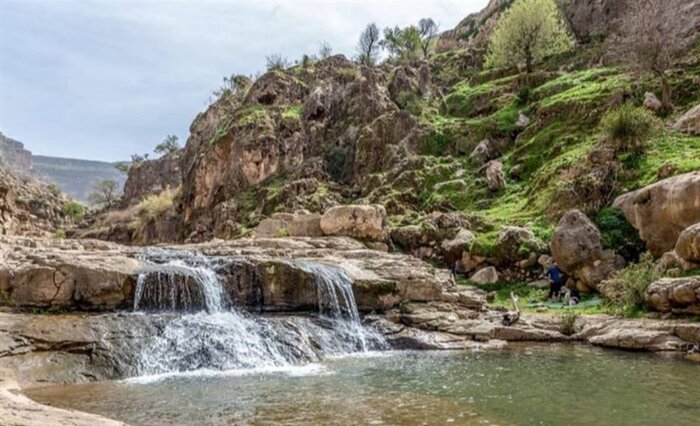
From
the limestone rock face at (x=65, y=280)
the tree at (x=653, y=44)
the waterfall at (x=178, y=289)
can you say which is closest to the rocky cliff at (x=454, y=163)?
the tree at (x=653, y=44)

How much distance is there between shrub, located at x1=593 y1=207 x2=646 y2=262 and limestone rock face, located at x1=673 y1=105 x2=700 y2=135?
8591mm

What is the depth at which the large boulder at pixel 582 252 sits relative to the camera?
20844 mm

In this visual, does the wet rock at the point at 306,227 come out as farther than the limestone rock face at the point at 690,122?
No

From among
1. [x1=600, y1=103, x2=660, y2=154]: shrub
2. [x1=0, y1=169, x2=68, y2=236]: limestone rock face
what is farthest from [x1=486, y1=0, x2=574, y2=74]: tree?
[x1=0, y1=169, x2=68, y2=236]: limestone rock face

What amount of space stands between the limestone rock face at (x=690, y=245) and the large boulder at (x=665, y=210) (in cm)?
215

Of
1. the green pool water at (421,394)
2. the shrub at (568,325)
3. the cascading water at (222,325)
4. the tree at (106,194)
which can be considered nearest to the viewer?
the green pool water at (421,394)

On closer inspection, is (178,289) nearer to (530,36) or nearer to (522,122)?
(522,122)

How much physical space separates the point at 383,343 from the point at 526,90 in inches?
1258

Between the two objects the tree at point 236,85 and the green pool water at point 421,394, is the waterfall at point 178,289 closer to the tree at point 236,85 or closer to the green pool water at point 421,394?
the green pool water at point 421,394

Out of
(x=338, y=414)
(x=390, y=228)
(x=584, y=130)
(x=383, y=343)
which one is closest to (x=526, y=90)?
(x=584, y=130)

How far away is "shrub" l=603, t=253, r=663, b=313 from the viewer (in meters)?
17.0

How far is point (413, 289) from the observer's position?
19.0m

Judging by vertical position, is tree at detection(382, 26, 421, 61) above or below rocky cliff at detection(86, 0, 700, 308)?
above

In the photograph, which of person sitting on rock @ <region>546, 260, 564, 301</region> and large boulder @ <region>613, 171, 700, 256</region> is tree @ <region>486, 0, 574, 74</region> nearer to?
large boulder @ <region>613, 171, 700, 256</region>
